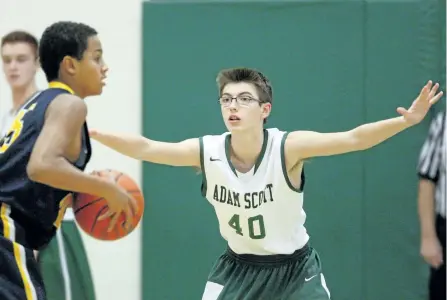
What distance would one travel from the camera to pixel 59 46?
11.0ft

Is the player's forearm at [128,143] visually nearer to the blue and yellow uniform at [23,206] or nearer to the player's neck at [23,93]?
the blue and yellow uniform at [23,206]

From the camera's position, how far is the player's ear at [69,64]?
335 cm

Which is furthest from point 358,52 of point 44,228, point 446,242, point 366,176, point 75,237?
point 44,228

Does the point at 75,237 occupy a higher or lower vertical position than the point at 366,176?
lower

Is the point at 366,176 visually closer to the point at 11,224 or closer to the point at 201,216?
the point at 201,216

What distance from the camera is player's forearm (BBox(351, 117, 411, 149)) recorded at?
12.5 feet

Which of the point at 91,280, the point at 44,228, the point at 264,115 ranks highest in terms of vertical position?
the point at 264,115

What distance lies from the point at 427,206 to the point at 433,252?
0.92 ft

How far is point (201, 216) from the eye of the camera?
569 centimetres

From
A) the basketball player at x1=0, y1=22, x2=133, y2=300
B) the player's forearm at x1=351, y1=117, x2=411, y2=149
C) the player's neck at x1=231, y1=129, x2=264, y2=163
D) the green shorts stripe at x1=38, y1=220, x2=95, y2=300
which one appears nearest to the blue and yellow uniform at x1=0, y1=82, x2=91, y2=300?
the basketball player at x1=0, y1=22, x2=133, y2=300

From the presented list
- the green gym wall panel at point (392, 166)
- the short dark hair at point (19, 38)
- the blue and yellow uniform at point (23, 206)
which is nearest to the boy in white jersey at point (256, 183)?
the blue and yellow uniform at point (23, 206)

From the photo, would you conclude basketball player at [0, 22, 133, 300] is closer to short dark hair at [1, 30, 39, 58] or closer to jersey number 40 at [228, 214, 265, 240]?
jersey number 40 at [228, 214, 265, 240]

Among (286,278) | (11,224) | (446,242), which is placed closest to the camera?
(11,224)

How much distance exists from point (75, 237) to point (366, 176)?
2007 millimetres
